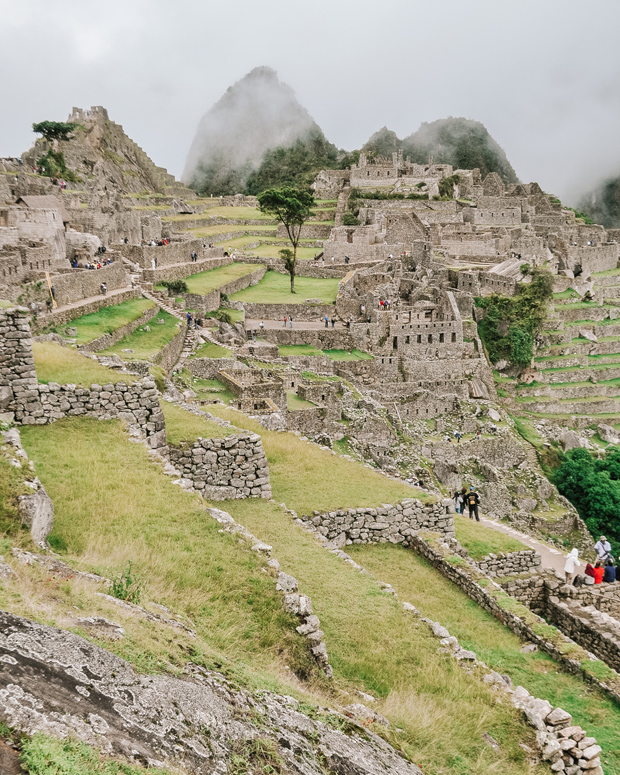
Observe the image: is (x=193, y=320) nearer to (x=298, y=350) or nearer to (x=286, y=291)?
(x=298, y=350)

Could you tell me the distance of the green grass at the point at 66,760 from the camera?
8.93ft

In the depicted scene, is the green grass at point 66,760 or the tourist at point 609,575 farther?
the tourist at point 609,575

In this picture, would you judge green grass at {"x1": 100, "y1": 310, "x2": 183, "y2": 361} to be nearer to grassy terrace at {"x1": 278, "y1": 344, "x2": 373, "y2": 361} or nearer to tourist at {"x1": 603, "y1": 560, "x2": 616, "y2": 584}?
grassy terrace at {"x1": 278, "y1": 344, "x2": 373, "y2": 361}

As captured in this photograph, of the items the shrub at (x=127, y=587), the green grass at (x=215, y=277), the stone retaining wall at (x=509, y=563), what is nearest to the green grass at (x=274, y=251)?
the green grass at (x=215, y=277)

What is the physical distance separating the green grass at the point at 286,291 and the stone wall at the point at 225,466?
31592 mm

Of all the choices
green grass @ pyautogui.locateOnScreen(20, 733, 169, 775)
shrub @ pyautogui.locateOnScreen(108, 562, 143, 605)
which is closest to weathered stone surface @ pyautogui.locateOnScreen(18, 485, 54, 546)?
shrub @ pyautogui.locateOnScreen(108, 562, 143, 605)

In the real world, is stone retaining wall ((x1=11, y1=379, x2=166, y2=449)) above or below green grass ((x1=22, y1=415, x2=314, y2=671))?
above

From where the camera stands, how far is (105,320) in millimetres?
26031

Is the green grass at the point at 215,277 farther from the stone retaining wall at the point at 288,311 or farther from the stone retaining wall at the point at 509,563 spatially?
the stone retaining wall at the point at 509,563

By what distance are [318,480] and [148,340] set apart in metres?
16.7

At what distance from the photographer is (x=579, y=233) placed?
60562mm

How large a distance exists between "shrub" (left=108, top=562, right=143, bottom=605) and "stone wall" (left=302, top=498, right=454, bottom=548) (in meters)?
4.35

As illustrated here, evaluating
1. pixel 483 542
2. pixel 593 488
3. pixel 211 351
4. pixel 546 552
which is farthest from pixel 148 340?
pixel 593 488

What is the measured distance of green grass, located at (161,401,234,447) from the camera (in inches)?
387
